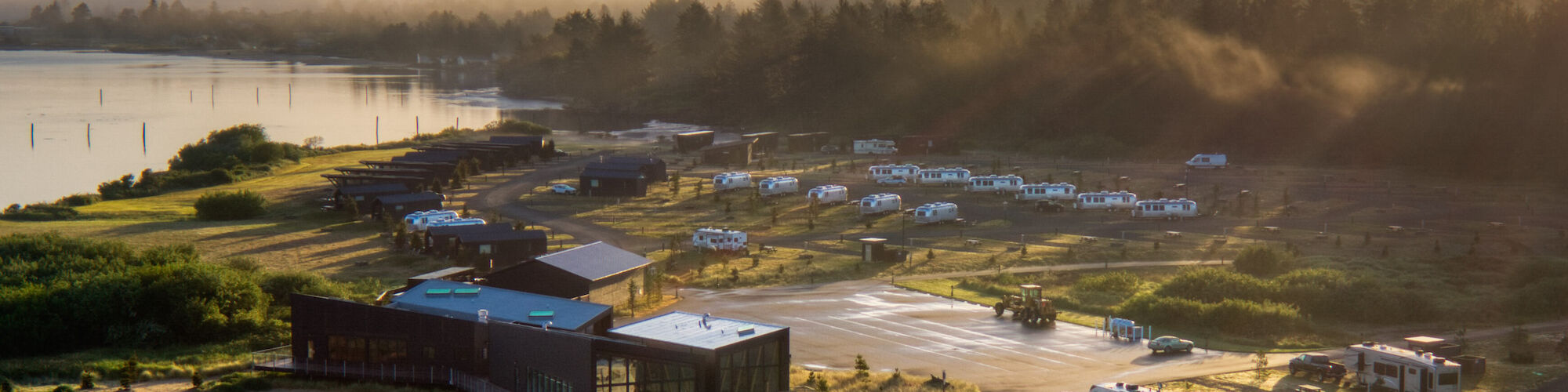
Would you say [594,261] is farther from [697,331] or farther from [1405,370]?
[1405,370]

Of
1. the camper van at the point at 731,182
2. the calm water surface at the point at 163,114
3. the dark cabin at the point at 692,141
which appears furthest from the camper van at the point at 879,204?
the calm water surface at the point at 163,114

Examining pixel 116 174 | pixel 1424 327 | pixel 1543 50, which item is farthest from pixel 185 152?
pixel 1543 50

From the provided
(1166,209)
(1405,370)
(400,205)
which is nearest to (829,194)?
(1166,209)

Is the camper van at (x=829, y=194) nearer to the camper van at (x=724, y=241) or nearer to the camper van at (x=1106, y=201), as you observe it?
the camper van at (x=1106, y=201)

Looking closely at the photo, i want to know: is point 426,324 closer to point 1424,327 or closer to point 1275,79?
point 1424,327

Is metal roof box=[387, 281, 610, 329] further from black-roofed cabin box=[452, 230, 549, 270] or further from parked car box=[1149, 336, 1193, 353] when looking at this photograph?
parked car box=[1149, 336, 1193, 353]

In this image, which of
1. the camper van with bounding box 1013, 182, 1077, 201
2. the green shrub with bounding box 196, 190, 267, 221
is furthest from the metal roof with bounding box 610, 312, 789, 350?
the green shrub with bounding box 196, 190, 267, 221
